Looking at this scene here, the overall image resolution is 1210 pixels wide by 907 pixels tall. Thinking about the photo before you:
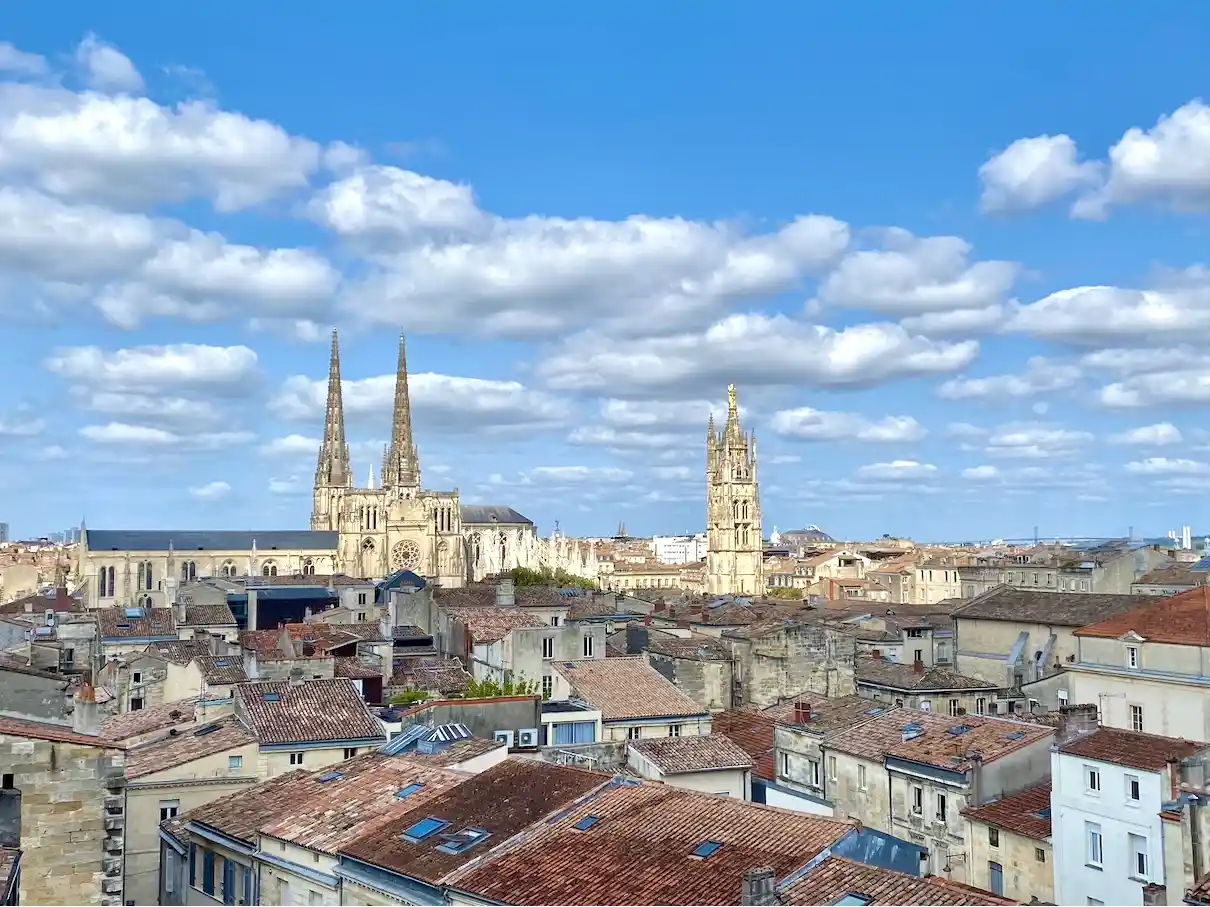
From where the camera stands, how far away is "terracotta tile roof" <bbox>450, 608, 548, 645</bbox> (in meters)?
52.2

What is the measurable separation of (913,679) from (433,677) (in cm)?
1804

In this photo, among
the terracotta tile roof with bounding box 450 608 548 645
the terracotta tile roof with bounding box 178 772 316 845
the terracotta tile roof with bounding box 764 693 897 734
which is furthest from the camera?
the terracotta tile roof with bounding box 450 608 548 645

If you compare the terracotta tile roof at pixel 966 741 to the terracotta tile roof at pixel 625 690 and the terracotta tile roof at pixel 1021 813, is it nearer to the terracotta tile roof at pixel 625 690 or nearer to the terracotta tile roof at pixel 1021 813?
the terracotta tile roof at pixel 1021 813

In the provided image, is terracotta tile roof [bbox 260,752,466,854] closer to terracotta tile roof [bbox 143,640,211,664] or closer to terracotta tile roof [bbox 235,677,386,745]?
terracotta tile roof [bbox 235,677,386,745]

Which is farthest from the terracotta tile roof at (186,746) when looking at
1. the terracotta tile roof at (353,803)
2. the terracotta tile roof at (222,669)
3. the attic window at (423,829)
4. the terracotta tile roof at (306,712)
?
the attic window at (423,829)

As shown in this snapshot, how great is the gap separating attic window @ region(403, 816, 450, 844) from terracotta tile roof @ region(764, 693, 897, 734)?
16.9 m

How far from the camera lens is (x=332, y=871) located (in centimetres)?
2175

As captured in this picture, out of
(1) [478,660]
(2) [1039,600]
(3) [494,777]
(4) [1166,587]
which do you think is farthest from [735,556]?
(3) [494,777]

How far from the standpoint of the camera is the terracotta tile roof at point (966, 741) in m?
30.6

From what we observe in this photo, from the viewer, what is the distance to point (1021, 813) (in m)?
29.6

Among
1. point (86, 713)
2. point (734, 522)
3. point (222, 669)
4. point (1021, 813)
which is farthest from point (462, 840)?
point (734, 522)

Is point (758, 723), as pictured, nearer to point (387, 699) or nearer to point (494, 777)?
point (387, 699)

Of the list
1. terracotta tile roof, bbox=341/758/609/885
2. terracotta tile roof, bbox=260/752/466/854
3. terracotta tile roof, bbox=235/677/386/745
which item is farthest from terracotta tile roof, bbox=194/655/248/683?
terracotta tile roof, bbox=341/758/609/885

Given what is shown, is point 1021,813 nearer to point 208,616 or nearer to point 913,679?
point 913,679
